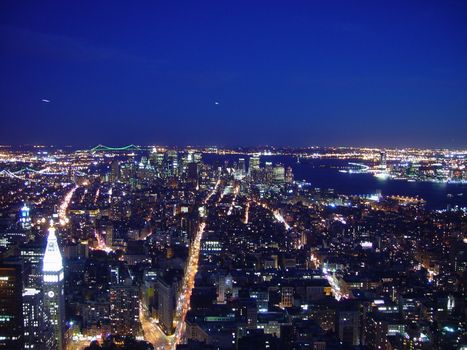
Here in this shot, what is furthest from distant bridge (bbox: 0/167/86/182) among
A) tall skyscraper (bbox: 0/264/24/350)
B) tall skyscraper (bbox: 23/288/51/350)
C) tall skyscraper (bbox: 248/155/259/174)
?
tall skyscraper (bbox: 248/155/259/174)

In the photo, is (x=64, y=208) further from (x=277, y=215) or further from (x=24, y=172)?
(x=277, y=215)

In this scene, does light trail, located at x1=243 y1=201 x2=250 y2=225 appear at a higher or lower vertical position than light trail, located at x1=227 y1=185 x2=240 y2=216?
lower

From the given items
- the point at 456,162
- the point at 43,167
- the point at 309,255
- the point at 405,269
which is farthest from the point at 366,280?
the point at 456,162

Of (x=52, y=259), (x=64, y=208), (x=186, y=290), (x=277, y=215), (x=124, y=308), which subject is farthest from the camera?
(x=277, y=215)

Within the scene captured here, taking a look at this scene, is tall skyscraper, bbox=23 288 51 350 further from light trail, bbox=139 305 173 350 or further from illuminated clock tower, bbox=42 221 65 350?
light trail, bbox=139 305 173 350

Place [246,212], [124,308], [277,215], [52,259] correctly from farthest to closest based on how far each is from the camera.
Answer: [277,215]
[246,212]
[124,308]
[52,259]

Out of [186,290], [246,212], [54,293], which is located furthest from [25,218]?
[246,212]

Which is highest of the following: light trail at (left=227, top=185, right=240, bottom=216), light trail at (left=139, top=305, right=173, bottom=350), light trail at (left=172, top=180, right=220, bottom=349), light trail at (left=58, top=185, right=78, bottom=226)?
light trail at (left=58, top=185, right=78, bottom=226)
